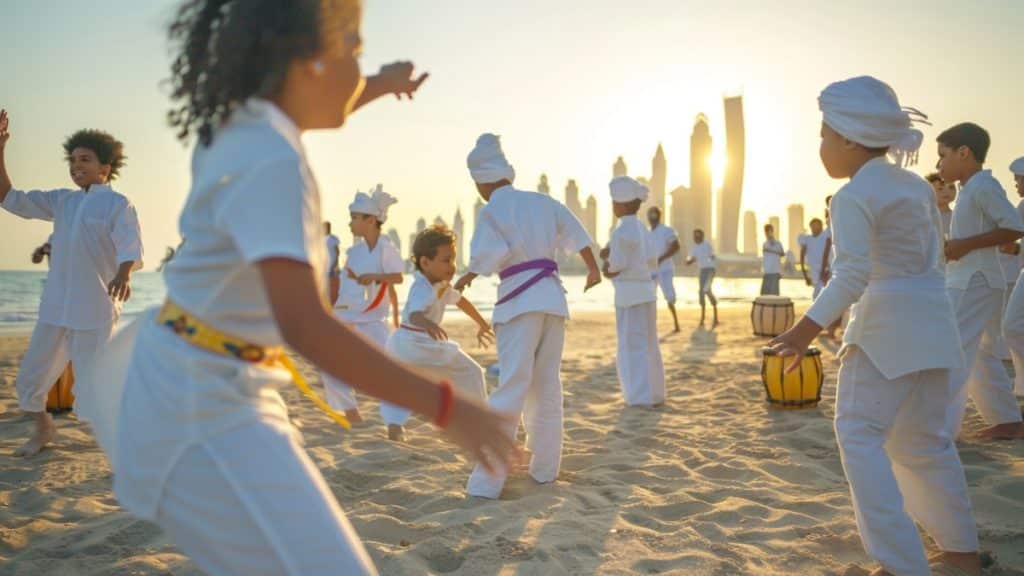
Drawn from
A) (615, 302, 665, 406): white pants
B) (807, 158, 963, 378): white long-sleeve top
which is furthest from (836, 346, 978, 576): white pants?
(615, 302, 665, 406): white pants

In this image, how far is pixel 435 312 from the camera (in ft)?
19.2

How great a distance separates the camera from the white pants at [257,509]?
1.50 m

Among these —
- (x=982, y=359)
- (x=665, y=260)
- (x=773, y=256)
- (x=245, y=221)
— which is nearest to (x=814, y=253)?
(x=773, y=256)

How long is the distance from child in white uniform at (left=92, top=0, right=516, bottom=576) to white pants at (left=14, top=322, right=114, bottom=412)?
475 cm

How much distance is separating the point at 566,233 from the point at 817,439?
265 cm

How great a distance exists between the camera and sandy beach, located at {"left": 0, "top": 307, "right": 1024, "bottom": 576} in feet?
11.8

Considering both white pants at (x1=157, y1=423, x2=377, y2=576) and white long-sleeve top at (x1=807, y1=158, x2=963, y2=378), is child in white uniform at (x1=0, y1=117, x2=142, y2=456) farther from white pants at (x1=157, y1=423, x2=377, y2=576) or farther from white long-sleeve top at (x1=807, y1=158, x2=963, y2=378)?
white long-sleeve top at (x1=807, y1=158, x2=963, y2=378)

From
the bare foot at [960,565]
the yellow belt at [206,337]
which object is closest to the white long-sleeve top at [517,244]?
the bare foot at [960,565]

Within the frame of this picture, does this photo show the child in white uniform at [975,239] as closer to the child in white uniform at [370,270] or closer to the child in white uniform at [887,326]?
the child in white uniform at [887,326]

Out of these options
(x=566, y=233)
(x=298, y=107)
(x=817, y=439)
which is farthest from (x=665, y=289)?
(x=298, y=107)

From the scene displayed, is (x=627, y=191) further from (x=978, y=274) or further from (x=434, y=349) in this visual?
(x=978, y=274)

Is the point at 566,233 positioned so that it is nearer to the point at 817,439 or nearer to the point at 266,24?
the point at 817,439

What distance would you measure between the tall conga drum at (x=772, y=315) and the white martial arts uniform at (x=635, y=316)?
7.32 metres

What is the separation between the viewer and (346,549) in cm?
154
